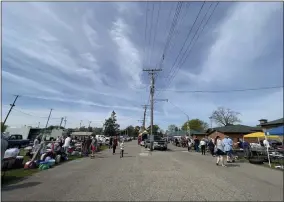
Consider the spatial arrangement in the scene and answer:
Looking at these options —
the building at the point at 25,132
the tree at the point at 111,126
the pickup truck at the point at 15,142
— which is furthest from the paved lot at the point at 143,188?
the tree at the point at 111,126

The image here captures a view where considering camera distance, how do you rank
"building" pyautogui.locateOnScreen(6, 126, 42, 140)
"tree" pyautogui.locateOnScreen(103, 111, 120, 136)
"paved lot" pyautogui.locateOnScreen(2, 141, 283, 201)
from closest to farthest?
"paved lot" pyautogui.locateOnScreen(2, 141, 283, 201), "building" pyautogui.locateOnScreen(6, 126, 42, 140), "tree" pyautogui.locateOnScreen(103, 111, 120, 136)

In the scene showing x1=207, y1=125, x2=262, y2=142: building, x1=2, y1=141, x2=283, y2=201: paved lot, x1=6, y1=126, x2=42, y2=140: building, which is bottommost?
x1=2, y1=141, x2=283, y2=201: paved lot

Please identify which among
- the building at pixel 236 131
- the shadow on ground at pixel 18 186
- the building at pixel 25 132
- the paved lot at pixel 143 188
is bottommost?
the shadow on ground at pixel 18 186

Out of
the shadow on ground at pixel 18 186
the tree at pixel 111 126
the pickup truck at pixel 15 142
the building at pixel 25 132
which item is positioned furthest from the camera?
the tree at pixel 111 126

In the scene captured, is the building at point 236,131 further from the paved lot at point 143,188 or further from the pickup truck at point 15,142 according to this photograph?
the paved lot at point 143,188

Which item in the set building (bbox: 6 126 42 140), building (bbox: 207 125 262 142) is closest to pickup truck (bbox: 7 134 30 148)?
building (bbox: 6 126 42 140)

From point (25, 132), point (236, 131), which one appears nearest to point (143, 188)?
point (25, 132)

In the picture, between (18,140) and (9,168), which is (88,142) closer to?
(9,168)

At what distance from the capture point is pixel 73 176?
33.9 feet

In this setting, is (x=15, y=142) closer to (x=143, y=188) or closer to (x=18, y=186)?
(x=18, y=186)

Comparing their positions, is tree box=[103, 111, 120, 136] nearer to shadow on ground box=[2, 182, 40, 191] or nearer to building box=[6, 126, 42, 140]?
building box=[6, 126, 42, 140]

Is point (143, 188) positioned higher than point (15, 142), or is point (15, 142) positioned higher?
point (143, 188)

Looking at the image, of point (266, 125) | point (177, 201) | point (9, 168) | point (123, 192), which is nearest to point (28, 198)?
point (123, 192)

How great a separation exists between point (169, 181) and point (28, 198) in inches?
196
